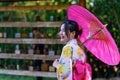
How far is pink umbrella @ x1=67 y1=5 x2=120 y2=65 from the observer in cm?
363

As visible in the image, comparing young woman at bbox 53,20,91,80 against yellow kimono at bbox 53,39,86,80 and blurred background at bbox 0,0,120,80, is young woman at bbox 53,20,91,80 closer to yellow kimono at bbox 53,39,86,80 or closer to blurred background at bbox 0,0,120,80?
yellow kimono at bbox 53,39,86,80

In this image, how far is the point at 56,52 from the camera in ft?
21.9

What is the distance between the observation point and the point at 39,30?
6836 millimetres

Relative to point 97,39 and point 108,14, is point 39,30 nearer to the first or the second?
point 108,14

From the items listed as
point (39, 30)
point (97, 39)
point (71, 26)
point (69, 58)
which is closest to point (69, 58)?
point (69, 58)

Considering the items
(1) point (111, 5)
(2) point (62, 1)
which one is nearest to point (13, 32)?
(2) point (62, 1)

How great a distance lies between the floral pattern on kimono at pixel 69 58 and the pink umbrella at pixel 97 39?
0.73 feet

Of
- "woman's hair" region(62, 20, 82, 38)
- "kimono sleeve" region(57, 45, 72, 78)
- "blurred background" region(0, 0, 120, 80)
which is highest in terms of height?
"woman's hair" region(62, 20, 82, 38)

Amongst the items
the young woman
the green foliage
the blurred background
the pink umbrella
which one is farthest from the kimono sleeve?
the green foliage

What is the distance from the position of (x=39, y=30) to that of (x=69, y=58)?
342 cm

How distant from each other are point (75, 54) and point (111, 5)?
4.91 meters

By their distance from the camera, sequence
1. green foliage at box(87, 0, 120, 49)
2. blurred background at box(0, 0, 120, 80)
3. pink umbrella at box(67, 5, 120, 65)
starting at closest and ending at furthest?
1. pink umbrella at box(67, 5, 120, 65)
2. blurred background at box(0, 0, 120, 80)
3. green foliage at box(87, 0, 120, 49)

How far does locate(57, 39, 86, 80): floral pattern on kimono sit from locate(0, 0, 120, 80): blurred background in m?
2.50

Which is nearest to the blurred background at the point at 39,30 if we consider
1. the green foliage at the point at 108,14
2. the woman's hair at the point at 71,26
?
the green foliage at the point at 108,14
